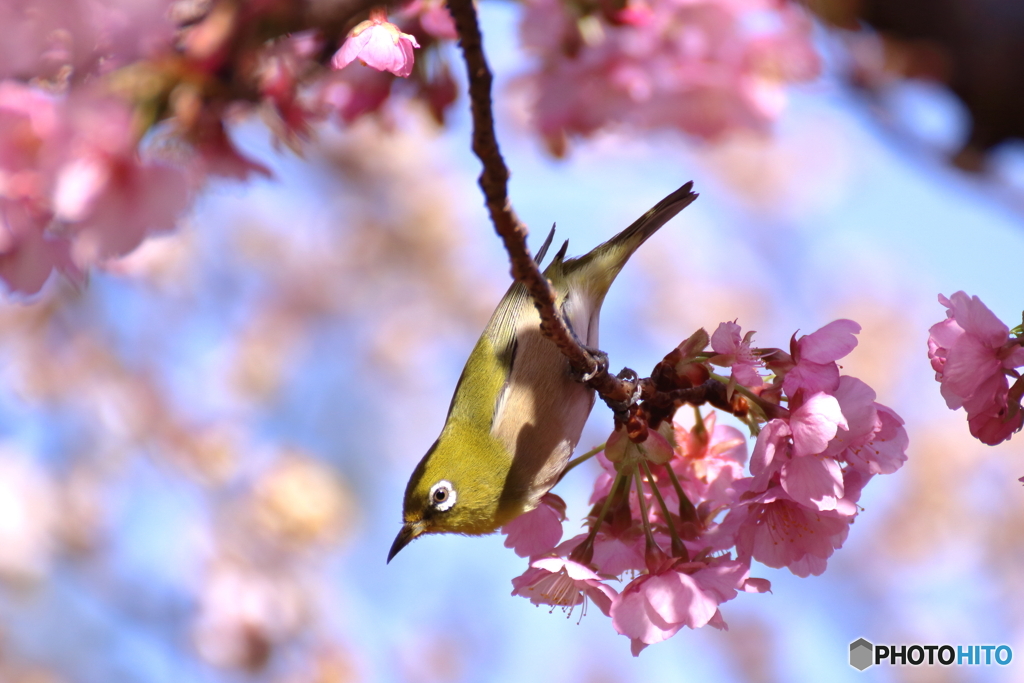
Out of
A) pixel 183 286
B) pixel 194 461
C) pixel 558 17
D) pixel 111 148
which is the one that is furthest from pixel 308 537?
pixel 111 148

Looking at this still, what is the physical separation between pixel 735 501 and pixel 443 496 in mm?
1052

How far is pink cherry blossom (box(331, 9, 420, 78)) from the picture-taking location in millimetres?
1716

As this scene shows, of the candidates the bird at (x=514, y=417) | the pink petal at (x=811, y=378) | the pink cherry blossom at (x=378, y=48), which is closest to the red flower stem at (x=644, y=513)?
the pink petal at (x=811, y=378)

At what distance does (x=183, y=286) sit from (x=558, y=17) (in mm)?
5415

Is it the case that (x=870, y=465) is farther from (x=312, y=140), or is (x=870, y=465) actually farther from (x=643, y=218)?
(x=312, y=140)

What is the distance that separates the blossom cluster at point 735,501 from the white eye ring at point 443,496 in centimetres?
60

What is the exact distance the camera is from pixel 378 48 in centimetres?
173

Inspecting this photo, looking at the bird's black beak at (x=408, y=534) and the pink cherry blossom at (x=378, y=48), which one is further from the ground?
the pink cherry blossom at (x=378, y=48)

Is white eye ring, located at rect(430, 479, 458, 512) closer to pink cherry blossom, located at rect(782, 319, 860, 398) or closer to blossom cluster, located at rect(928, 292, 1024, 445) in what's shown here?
pink cherry blossom, located at rect(782, 319, 860, 398)

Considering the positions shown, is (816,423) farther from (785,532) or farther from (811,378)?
(785,532)

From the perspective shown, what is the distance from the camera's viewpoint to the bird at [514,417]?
2.63m

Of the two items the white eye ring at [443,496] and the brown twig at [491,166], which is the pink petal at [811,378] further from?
the white eye ring at [443,496]

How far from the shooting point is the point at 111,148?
1.53 meters

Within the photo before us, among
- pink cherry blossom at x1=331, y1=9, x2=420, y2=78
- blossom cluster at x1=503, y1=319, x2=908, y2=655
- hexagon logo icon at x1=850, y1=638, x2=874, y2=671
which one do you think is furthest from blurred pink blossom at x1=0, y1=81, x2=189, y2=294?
hexagon logo icon at x1=850, y1=638, x2=874, y2=671
